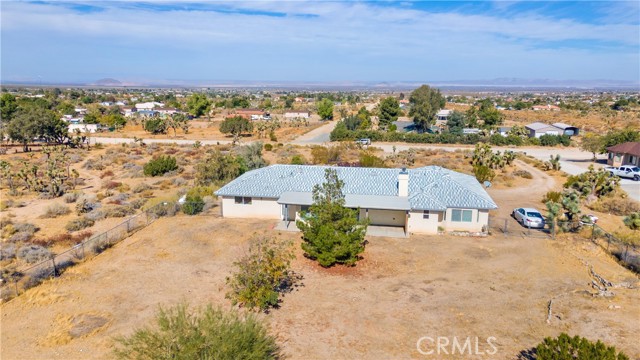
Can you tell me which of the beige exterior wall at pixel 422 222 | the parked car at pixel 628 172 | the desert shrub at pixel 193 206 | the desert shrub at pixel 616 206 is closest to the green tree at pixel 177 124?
the desert shrub at pixel 193 206

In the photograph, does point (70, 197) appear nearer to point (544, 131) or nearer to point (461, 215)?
point (461, 215)

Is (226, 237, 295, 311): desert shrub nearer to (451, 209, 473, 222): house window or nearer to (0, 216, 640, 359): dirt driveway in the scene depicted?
(0, 216, 640, 359): dirt driveway

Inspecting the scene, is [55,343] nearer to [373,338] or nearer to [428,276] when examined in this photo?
[373,338]

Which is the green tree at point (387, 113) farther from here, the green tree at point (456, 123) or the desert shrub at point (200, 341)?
the desert shrub at point (200, 341)

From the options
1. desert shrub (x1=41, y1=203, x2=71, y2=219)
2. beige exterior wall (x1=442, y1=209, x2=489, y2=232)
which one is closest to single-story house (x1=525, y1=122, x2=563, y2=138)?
beige exterior wall (x1=442, y1=209, x2=489, y2=232)

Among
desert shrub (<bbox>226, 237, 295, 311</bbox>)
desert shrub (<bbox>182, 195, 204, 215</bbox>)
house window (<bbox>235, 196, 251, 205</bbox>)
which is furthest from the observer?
desert shrub (<bbox>182, 195, 204, 215</bbox>)

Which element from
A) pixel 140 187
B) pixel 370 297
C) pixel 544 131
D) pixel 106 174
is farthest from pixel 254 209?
pixel 544 131
